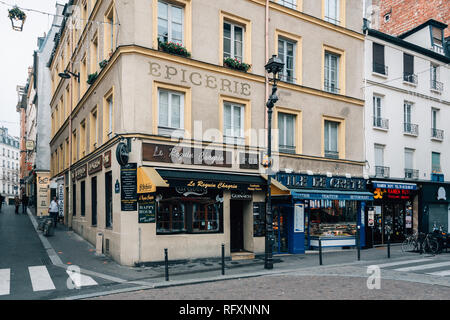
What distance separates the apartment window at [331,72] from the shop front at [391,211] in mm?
5083

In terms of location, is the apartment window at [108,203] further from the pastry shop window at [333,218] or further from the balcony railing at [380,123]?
the balcony railing at [380,123]

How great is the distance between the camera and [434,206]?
71.5 ft

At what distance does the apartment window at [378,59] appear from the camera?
1930 cm

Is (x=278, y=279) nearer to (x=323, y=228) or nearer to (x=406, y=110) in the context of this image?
(x=323, y=228)

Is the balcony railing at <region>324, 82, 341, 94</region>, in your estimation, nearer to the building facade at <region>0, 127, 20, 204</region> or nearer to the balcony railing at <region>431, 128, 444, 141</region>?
the balcony railing at <region>431, 128, 444, 141</region>

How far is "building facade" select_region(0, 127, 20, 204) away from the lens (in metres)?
91.6

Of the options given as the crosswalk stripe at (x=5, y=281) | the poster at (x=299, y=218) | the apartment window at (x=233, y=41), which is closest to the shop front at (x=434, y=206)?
the poster at (x=299, y=218)

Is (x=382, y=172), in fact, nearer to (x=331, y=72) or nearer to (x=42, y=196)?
(x=331, y=72)

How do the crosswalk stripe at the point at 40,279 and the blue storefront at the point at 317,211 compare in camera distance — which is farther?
the blue storefront at the point at 317,211

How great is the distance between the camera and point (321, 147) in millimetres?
17219

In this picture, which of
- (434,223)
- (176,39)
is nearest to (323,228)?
(434,223)

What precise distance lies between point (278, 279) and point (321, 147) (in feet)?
26.7

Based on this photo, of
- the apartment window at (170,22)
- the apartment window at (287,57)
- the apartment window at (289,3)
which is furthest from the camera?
the apartment window at (289,3)

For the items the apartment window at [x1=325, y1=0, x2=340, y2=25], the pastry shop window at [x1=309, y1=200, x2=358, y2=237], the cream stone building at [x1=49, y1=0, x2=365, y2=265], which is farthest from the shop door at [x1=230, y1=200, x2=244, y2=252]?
the apartment window at [x1=325, y1=0, x2=340, y2=25]
